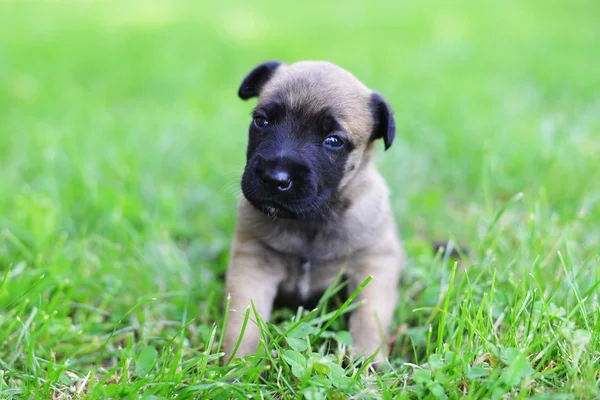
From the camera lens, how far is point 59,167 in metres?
4.70

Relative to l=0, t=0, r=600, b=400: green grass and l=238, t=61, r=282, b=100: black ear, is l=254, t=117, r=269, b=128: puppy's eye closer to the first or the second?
l=238, t=61, r=282, b=100: black ear

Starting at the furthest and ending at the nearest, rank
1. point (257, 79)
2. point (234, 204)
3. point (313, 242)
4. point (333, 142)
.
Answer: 1. point (234, 204)
2. point (257, 79)
3. point (313, 242)
4. point (333, 142)

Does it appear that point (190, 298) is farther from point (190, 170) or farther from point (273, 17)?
point (273, 17)

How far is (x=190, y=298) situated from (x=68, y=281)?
67 cm

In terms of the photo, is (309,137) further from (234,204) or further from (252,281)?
(234,204)

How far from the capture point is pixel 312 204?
278cm

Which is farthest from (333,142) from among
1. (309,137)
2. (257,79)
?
(257,79)

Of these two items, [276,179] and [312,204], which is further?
[312,204]

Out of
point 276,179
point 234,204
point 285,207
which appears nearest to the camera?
point 276,179

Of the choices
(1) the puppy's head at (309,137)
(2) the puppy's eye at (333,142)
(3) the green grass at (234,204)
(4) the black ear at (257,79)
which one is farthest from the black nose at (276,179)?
(4) the black ear at (257,79)

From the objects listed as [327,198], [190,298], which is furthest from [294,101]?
[190,298]

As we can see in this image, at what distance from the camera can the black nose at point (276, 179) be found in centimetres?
261

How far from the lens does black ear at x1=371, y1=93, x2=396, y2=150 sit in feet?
9.91

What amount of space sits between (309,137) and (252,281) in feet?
2.67
